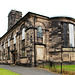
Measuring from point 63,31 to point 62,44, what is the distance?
7.48 feet

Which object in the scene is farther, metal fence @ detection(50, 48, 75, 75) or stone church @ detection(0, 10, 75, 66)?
metal fence @ detection(50, 48, 75, 75)

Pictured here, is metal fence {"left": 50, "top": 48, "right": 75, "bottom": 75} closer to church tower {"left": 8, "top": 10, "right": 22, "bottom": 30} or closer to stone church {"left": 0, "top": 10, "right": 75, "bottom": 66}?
→ stone church {"left": 0, "top": 10, "right": 75, "bottom": 66}

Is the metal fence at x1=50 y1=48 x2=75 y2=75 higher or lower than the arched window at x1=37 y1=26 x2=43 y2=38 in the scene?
lower

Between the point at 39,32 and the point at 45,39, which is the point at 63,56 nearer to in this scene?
the point at 45,39

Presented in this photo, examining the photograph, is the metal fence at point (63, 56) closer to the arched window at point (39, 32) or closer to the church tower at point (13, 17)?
the arched window at point (39, 32)

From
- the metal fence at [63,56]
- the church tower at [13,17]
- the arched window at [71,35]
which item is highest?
the church tower at [13,17]

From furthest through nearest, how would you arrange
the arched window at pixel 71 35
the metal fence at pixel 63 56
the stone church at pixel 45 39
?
the arched window at pixel 71 35 < the metal fence at pixel 63 56 < the stone church at pixel 45 39

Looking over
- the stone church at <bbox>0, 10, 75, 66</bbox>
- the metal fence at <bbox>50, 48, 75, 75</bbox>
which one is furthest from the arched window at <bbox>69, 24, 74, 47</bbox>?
the metal fence at <bbox>50, 48, 75, 75</bbox>

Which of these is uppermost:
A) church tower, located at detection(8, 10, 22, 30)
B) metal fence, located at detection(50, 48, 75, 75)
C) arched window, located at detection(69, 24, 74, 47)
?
church tower, located at detection(8, 10, 22, 30)

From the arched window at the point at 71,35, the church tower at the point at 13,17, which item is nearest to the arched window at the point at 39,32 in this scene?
the arched window at the point at 71,35

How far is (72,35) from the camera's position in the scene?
21047 millimetres

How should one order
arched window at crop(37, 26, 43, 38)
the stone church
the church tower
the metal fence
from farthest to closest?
the church tower < arched window at crop(37, 26, 43, 38) < the metal fence < the stone church

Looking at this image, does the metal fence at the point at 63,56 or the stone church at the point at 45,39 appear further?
the metal fence at the point at 63,56

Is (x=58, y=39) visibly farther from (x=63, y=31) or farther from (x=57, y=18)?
(x=57, y=18)
